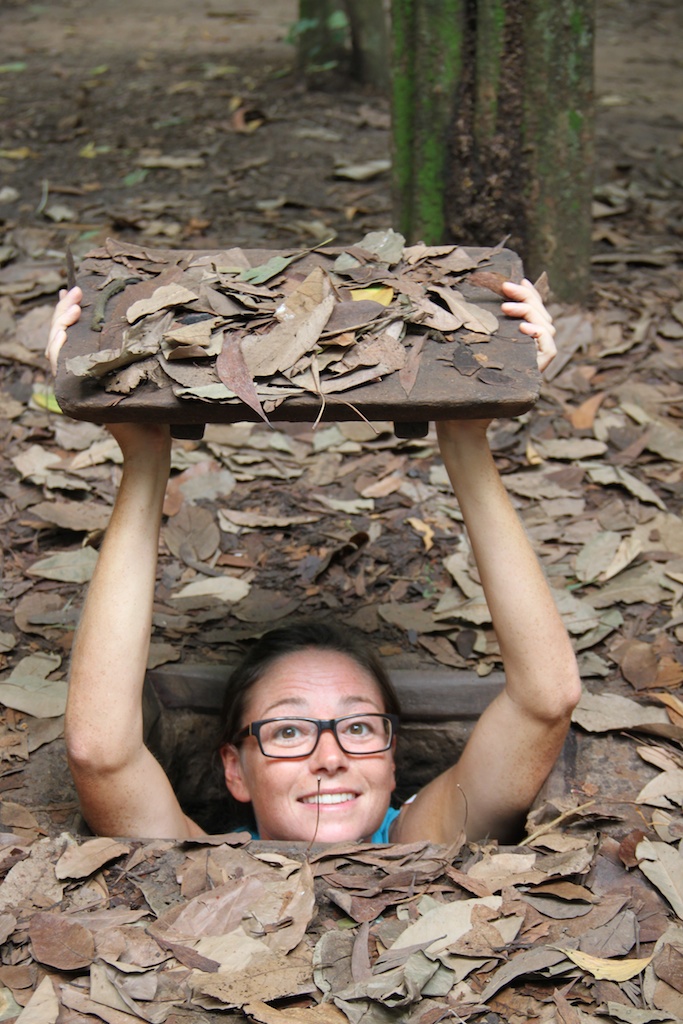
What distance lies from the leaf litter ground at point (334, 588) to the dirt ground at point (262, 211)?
0.05 ft

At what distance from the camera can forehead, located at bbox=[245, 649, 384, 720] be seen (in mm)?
2814

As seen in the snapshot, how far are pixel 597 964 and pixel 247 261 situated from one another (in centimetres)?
171

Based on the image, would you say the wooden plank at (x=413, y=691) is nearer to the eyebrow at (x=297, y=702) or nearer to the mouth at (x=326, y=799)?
the eyebrow at (x=297, y=702)

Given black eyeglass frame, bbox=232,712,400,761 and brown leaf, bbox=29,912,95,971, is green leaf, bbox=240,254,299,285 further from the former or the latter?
brown leaf, bbox=29,912,95,971

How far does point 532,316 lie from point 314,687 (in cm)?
114

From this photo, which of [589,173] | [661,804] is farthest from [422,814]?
[589,173]

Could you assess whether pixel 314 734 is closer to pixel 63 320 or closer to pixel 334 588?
pixel 334 588

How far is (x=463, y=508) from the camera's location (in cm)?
254

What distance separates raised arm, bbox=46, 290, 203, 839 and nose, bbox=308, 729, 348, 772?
0.41m

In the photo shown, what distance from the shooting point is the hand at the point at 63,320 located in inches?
90.9

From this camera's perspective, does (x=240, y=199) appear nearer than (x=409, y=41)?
No

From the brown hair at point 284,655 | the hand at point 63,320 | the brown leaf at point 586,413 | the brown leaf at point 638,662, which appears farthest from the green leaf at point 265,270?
the brown leaf at point 586,413

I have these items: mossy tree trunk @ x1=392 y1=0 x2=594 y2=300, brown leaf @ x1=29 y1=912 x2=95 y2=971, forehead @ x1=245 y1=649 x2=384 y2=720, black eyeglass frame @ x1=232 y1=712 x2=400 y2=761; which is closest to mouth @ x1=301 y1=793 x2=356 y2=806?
black eyeglass frame @ x1=232 y1=712 x2=400 y2=761

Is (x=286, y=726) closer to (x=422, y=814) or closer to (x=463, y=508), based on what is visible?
(x=422, y=814)
